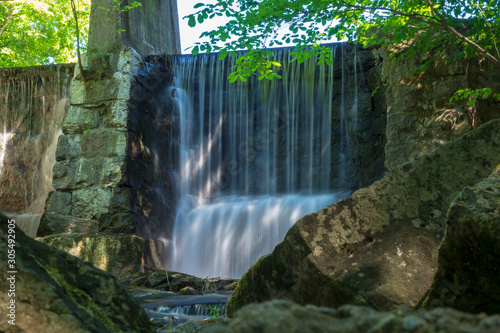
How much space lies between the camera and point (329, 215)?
2635mm

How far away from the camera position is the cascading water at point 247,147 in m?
8.51

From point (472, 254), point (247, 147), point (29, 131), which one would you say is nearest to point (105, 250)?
point (29, 131)

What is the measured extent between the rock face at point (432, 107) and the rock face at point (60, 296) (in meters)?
4.13

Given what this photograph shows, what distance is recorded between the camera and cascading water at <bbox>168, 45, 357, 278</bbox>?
8.51 metres

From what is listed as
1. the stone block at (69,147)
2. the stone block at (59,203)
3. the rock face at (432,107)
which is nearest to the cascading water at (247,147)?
the stone block at (59,203)

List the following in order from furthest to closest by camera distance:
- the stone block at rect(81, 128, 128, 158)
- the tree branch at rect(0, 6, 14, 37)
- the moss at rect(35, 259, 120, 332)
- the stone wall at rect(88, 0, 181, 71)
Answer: the tree branch at rect(0, 6, 14, 37) → the stone wall at rect(88, 0, 181, 71) → the stone block at rect(81, 128, 128, 158) → the moss at rect(35, 259, 120, 332)

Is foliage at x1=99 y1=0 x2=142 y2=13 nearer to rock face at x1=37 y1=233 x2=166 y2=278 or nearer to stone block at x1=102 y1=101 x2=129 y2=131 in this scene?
stone block at x1=102 y1=101 x2=129 y2=131

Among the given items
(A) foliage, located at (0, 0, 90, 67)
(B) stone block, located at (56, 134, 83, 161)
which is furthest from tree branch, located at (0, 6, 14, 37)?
(B) stone block, located at (56, 134, 83, 161)

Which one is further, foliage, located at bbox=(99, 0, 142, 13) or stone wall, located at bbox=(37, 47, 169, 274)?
foliage, located at bbox=(99, 0, 142, 13)

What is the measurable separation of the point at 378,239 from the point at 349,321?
1.85m

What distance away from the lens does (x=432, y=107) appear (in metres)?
5.31

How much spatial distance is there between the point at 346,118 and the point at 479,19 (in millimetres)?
4189

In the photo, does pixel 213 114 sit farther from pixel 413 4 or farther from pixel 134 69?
pixel 413 4

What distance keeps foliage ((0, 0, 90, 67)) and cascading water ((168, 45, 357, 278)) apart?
205 inches
